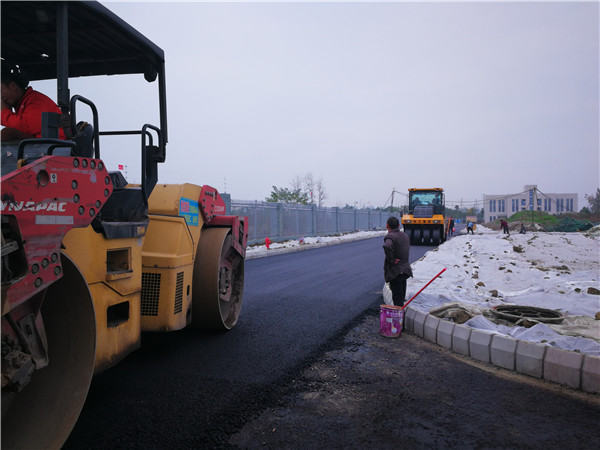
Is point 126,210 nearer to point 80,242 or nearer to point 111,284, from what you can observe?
point 111,284

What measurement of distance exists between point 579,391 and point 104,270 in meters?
3.80

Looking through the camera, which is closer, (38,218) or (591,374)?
(38,218)

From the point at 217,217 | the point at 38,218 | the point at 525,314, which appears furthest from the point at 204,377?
the point at 525,314

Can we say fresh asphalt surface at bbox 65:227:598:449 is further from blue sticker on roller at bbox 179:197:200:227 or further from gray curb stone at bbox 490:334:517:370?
blue sticker on roller at bbox 179:197:200:227

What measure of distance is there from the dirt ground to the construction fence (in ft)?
43.9

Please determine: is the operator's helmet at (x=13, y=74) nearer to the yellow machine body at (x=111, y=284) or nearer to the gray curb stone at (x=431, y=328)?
the yellow machine body at (x=111, y=284)

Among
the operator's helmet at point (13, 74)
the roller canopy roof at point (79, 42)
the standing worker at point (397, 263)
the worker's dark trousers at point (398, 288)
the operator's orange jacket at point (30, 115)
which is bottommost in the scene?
the worker's dark trousers at point (398, 288)

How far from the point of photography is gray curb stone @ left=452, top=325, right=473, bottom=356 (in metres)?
4.30

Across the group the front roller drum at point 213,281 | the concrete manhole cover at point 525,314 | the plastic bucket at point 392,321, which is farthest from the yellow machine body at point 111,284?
the concrete manhole cover at point 525,314

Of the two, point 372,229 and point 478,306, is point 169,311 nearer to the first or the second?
point 478,306

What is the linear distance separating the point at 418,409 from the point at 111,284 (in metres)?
2.38

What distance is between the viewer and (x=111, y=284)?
2.80m

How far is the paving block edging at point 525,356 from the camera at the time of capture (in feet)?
11.2

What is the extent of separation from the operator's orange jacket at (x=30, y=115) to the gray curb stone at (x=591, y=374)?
14.1 feet
